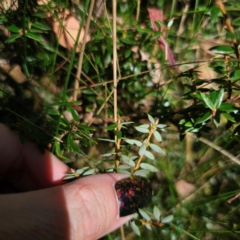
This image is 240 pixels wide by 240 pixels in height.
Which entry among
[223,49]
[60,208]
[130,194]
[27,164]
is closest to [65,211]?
[60,208]

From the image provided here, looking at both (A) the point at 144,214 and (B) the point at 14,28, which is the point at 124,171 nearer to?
(A) the point at 144,214

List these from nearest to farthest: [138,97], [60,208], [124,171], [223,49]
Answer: [223,49] → [60,208] → [124,171] → [138,97]

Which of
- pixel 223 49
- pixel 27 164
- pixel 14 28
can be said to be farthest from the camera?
pixel 27 164

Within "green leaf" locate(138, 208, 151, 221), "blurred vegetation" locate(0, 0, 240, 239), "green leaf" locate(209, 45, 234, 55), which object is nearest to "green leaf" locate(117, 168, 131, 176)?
"blurred vegetation" locate(0, 0, 240, 239)

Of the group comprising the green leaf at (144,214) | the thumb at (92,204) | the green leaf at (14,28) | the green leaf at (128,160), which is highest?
the green leaf at (14,28)

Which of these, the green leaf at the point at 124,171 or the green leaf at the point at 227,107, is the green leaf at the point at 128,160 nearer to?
the green leaf at the point at 124,171

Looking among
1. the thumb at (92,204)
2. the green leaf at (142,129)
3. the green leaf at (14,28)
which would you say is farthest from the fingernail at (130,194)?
the green leaf at (14,28)

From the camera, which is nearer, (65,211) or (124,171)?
(65,211)
